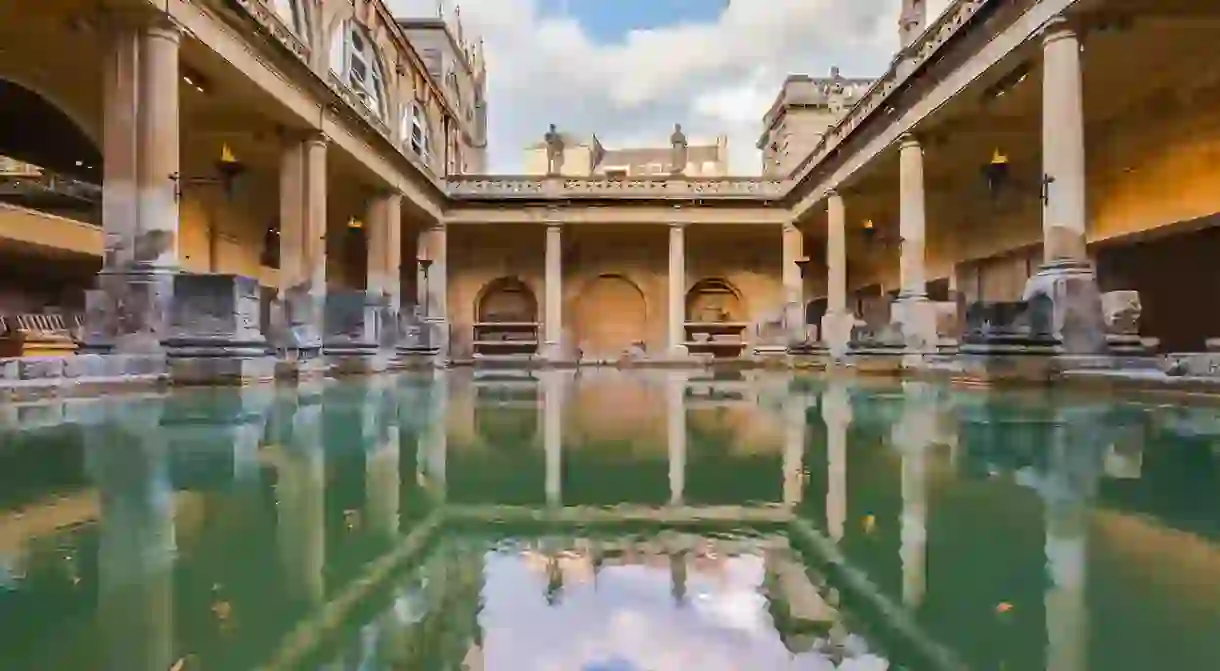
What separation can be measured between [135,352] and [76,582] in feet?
26.9

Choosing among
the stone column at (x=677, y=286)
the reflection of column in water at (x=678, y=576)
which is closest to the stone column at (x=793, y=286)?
the stone column at (x=677, y=286)

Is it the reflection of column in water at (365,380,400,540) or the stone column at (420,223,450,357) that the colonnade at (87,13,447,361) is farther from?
the stone column at (420,223,450,357)

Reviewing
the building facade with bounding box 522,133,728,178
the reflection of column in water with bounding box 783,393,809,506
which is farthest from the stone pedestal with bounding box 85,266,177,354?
the building facade with bounding box 522,133,728,178

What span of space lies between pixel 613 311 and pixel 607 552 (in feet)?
95.2

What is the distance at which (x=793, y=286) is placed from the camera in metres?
26.3

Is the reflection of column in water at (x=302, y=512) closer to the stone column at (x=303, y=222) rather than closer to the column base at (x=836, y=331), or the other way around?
the stone column at (x=303, y=222)

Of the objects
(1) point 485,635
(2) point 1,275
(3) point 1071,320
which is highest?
(2) point 1,275

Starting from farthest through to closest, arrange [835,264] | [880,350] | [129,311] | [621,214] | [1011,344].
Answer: [621,214], [835,264], [880,350], [1011,344], [129,311]

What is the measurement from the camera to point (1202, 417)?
626cm

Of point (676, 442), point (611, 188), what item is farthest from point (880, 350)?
point (611, 188)

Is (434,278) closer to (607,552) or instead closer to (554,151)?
(554,151)

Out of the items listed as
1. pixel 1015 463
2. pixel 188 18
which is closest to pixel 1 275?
pixel 188 18

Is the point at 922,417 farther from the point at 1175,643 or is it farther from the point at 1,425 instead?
the point at 1,425

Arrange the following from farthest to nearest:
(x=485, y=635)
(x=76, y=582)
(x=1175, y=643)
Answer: (x=76, y=582), (x=485, y=635), (x=1175, y=643)
